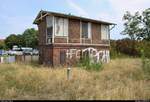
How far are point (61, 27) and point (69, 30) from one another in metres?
1.14

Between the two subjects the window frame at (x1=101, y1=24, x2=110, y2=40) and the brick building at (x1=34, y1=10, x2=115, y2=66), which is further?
the window frame at (x1=101, y1=24, x2=110, y2=40)

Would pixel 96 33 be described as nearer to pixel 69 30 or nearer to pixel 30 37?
pixel 69 30

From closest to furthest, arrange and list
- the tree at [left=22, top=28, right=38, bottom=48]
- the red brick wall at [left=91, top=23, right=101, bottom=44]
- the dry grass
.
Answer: the dry grass < the red brick wall at [left=91, top=23, right=101, bottom=44] < the tree at [left=22, top=28, right=38, bottom=48]

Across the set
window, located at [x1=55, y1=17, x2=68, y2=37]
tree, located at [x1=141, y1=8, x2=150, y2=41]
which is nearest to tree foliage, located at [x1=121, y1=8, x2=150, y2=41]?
tree, located at [x1=141, y1=8, x2=150, y2=41]

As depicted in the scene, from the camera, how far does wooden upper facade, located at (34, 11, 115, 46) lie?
84.0ft

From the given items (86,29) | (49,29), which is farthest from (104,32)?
(49,29)

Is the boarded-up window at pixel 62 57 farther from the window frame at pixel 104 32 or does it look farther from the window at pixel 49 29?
the window frame at pixel 104 32

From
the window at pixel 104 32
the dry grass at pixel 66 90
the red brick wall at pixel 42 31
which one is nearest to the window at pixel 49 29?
the red brick wall at pixel 42 31

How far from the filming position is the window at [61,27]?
25619 mm

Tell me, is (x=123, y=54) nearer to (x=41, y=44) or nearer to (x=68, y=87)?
(x=41, y=44)

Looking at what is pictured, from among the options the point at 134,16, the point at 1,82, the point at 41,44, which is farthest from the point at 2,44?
the point at 1,82

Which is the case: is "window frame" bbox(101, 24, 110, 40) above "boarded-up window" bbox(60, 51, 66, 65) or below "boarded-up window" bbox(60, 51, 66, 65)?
above

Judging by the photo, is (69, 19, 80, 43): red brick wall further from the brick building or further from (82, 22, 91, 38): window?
(82, 22, 91, 38): window

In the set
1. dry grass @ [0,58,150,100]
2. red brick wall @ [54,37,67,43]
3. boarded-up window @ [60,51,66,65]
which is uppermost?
red brick wall @ [54,37,67,43]
